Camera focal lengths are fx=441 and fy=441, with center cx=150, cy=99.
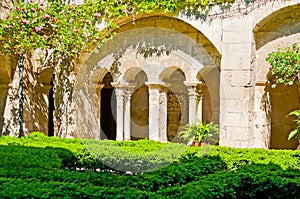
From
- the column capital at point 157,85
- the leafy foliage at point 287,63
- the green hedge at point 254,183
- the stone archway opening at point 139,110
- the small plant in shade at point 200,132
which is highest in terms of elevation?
the leafy foliage at point 287,63

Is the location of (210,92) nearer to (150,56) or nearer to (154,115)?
(154,115)

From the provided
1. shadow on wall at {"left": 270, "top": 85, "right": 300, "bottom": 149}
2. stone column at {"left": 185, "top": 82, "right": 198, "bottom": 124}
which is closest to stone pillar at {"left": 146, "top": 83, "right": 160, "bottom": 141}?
stone column at {"left": 185, "top": 82, "right": 198, "bottom": 124}

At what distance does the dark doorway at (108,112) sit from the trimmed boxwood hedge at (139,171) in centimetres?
402

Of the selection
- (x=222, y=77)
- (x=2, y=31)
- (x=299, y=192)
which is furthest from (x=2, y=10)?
(x=299, y=192)

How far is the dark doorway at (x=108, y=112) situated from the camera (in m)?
11.5

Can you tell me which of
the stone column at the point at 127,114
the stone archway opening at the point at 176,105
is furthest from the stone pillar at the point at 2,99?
the stone archway opening at the point at 176,105

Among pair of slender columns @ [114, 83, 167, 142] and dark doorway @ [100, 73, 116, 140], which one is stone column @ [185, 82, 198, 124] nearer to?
pair of slender columns @ [114, 83, 167, 142]

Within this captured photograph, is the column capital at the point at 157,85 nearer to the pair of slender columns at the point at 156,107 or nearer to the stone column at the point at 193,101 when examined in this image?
the pair of slender columns at the point at 156,107

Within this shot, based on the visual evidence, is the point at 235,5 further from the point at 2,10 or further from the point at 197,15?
the point at 2,10

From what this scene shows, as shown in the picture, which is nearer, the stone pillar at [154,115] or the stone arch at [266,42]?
the stone arch at [266,42]

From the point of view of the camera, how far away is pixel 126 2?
8.00m

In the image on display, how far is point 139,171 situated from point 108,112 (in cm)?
561

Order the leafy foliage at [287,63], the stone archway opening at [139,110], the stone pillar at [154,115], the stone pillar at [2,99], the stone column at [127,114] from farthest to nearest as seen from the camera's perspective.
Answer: the stone archway opening at [139,110]
the stone pillar at [2,99]
the stone column at [127,114]
the stone pillar at [154,115]
the leafy foliage at [287,63]

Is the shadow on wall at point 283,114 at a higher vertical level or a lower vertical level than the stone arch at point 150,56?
lower
